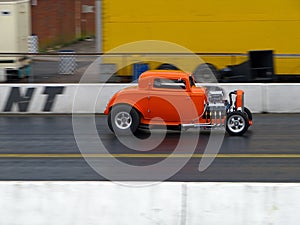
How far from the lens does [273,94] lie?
18.4 meters

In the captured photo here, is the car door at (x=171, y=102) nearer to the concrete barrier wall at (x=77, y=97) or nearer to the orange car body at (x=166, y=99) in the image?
the orange car body at (x=166, y=99)

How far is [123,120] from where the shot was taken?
15.1 metres

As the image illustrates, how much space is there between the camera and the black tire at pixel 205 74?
1894cm

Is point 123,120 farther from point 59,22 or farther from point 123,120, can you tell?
point 59,22

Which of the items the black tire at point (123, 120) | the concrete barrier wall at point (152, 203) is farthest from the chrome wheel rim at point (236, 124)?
the concrete barrier wall at point (152, 203)

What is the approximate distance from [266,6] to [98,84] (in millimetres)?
5627

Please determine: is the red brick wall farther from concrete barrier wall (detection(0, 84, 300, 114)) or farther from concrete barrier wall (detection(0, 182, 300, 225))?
concrete barrier wall (detection(0, 182, 300, 225))

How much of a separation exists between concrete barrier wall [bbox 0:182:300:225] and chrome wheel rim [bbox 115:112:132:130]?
22.4ft

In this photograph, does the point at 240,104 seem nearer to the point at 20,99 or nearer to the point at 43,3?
the point at 20,99

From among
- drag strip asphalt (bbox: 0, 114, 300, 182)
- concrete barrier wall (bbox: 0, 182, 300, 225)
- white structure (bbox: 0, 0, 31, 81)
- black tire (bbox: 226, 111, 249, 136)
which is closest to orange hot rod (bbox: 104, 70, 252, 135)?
black tire (bbox: 226, 111, 249, 136)

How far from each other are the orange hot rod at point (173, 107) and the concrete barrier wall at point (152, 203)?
6704 mm

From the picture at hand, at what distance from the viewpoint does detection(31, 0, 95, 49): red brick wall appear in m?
42.5

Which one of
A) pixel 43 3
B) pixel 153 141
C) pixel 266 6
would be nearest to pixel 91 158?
pixel 153 141

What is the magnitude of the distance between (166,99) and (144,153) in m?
1.93
